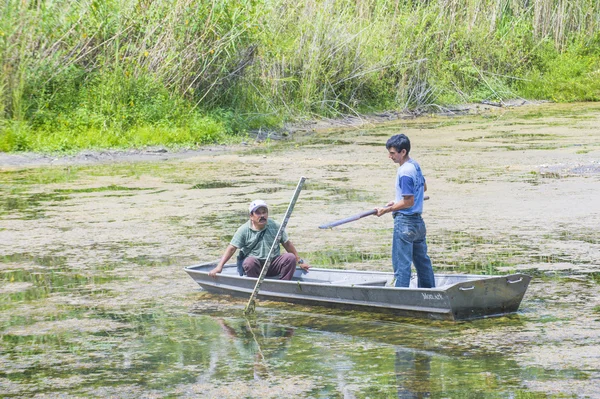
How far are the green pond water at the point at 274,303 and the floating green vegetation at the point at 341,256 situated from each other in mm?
36

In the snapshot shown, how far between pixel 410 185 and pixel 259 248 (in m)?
1.63

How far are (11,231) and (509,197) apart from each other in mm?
6022

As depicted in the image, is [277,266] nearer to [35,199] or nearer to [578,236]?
[578,236]

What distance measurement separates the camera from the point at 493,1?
29.0m

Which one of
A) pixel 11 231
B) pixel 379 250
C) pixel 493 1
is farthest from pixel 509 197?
pixel 493 1

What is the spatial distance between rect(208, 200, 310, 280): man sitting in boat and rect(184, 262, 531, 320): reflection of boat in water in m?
0.16

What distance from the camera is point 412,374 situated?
5832mm

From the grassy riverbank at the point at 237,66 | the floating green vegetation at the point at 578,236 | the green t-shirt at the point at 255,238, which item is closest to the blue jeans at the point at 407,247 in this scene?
the green t-shirt at the point at 255,238

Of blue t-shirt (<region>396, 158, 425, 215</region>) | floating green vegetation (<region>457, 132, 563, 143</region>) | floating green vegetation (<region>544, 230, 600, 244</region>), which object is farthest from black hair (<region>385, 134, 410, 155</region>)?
floating green vegetation (<region>457, 132, 563, 143</region>)

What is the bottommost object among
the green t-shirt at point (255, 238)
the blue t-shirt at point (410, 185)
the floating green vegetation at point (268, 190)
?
the floating green vegetation at point (268, 190)

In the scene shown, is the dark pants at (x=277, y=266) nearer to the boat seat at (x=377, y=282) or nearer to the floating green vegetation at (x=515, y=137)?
the boat seat at (x=377, y=282)

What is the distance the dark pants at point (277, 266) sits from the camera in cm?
809

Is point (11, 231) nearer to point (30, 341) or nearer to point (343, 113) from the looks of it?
point (30, 341)

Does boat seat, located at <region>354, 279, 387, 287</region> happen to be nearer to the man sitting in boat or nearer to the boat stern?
the man sitting in boat
